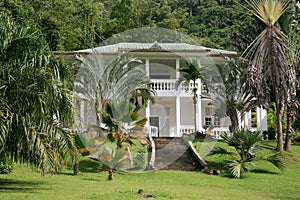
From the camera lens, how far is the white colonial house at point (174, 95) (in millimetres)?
31453

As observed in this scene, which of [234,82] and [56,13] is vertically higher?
[56,13]

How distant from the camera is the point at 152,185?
17.5 metres

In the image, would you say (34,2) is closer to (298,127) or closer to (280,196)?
(298,127)

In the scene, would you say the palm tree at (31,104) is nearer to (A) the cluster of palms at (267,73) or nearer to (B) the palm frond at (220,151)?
(A) the cluster of palms at (267,73)

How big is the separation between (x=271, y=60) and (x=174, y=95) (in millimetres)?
9249

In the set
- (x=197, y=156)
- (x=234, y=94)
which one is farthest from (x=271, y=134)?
(x=197, y=156)

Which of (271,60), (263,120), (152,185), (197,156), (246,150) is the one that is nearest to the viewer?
(152,185)

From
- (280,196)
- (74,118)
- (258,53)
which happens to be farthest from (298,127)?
(74,118)

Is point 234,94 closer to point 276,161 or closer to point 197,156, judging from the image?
point 197,156

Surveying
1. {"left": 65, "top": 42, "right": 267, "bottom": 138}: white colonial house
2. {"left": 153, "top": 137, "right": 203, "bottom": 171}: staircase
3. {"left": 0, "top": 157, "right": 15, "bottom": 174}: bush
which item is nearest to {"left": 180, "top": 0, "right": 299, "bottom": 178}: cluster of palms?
{"left": 153, "top": 137, "right": 203, "bottom": 171}: staircase

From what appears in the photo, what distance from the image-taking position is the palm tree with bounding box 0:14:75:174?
45.1 ft

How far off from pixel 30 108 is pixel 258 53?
1165cm

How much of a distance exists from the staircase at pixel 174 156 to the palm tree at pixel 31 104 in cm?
870

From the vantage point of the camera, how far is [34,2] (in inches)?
1700
